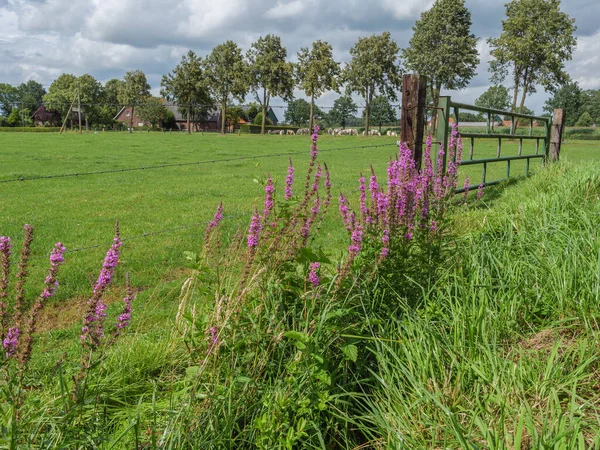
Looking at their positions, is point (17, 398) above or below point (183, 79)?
below

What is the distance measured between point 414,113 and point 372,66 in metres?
60.0

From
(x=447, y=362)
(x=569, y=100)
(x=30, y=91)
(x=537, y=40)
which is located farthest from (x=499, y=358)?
(x=30, y=91)

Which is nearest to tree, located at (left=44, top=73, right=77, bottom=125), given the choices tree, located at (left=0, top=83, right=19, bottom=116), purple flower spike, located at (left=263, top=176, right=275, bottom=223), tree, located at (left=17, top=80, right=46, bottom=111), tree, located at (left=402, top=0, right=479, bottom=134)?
tree, located at (left=0, top=83, right=19, bottom=116)

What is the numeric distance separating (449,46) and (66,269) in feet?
185

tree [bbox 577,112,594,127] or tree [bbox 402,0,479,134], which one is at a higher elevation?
tree [bbox 402,0,479,134]

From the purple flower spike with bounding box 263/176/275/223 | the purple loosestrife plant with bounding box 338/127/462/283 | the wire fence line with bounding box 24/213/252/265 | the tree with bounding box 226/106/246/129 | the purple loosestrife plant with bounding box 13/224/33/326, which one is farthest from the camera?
the tree with bounding box 226/106/246/129

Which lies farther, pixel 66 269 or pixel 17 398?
pixel 66 269

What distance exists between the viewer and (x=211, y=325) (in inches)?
104

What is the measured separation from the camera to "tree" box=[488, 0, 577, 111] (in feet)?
148

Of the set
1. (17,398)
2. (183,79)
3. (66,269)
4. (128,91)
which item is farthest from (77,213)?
(128,91)

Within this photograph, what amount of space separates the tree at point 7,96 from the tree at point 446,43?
328 ft

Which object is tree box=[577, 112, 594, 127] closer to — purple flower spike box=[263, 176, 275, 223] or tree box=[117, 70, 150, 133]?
tree box=[117, 70, 150, 133]

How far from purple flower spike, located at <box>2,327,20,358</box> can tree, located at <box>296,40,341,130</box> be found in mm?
55923

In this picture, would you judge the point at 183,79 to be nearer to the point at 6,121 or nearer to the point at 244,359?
the point at 6,121
